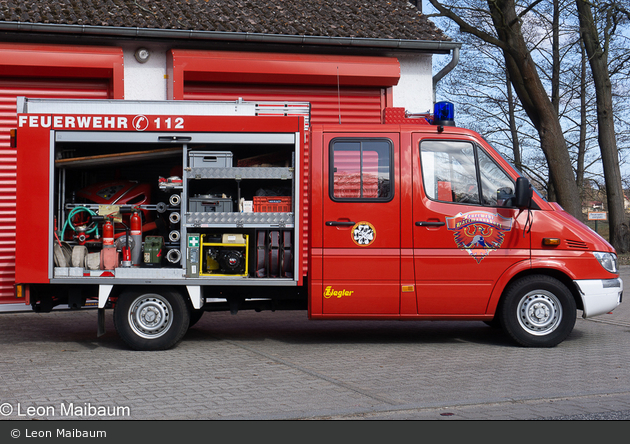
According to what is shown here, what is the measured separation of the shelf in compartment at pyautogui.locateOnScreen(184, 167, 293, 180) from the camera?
785 cm

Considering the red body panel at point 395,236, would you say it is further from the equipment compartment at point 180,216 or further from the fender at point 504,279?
the equipment compartment at point 180,216

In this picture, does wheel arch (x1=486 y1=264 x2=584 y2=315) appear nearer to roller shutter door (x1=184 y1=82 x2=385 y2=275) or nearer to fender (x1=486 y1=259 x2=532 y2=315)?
fender (x1=486 y1=259 x2=532 y2=315)

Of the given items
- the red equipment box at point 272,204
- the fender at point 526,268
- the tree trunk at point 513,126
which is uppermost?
the tree trunk at point 513,126

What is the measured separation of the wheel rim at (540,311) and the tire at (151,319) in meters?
3.75

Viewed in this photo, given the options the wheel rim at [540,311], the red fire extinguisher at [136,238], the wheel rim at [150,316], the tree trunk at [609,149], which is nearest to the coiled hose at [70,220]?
the red fire extinguisher at [136,238]

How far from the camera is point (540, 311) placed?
7871 mm

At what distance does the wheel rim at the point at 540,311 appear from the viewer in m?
7.86

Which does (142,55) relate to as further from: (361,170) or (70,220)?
(361,170)

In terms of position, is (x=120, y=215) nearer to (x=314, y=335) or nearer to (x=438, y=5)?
(x=314, y=335)

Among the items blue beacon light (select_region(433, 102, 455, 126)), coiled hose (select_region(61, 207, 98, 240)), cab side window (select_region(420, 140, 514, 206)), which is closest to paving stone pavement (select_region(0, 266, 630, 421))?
coiled hose (select_region(61, 207, 98, 240))

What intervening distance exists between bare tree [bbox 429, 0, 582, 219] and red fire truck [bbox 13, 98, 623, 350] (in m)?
9.67

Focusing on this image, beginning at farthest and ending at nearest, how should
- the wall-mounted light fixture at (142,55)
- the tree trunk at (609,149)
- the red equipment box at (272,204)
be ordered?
the tree trunk at (609,149) < the wall-mounted light fixture at (142,55) < the red equipment box at (272,204)

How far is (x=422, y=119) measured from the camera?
27.4ft

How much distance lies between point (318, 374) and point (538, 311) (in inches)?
109
